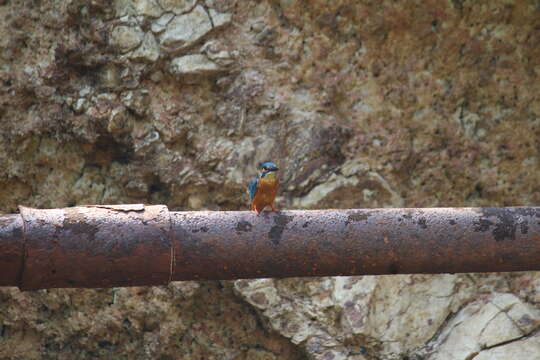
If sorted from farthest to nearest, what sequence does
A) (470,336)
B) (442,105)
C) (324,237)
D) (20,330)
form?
(442,105), (20,330), (470,336), (324,237)

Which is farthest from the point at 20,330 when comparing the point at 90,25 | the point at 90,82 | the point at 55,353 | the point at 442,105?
the point at 442,105

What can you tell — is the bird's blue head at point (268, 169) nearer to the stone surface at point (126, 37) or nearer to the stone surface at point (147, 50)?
the stone surface at point (147, 50)

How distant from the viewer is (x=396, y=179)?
181 inches

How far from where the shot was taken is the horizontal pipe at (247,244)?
2180 mm

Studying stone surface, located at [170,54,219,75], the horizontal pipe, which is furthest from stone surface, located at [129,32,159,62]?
the horizontal pipe

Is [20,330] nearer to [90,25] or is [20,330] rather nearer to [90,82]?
[90,82]

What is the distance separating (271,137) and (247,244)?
2224 mm

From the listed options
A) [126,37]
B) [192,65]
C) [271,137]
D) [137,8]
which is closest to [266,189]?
[271,137]

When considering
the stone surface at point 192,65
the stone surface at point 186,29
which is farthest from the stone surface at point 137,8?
the stone surface at point 192,65

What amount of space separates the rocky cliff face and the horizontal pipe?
1.89 meters

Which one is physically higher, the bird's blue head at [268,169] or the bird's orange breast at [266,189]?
the bird's blue head at [268,169]

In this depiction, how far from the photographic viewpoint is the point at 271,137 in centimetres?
452

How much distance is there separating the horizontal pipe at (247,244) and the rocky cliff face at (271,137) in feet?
6.21

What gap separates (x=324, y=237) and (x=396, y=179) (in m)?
2.30
